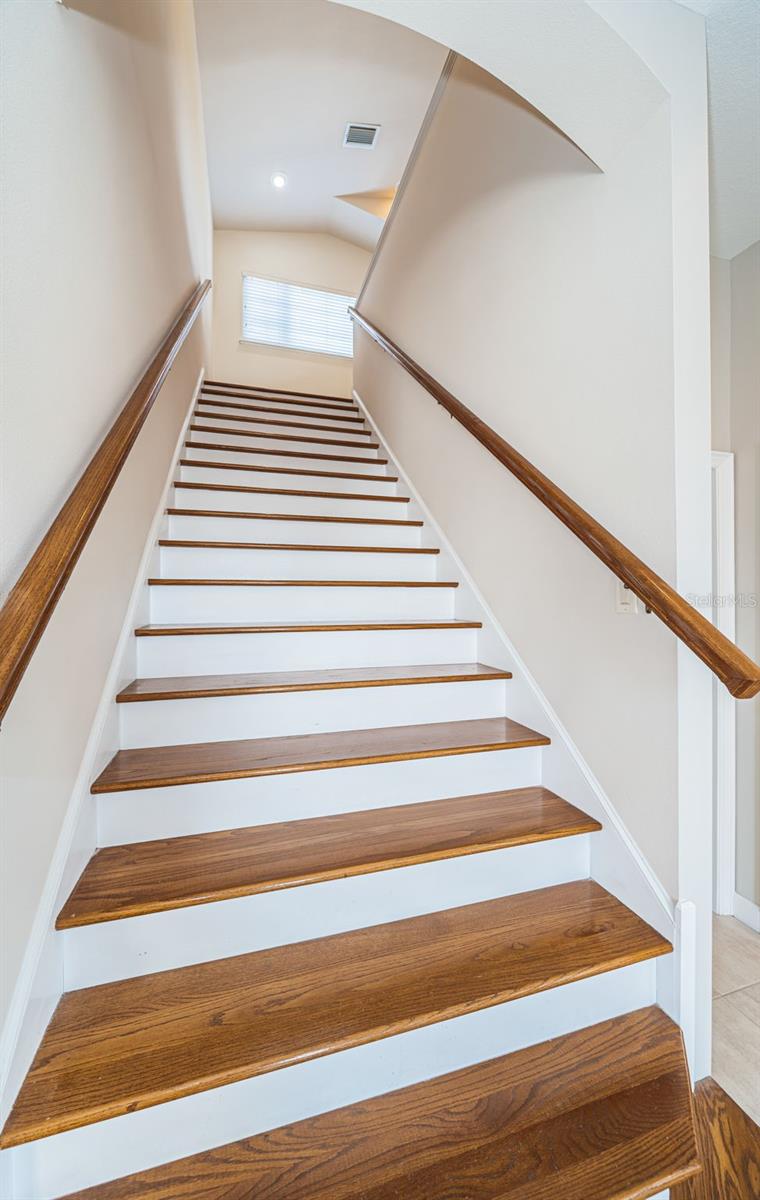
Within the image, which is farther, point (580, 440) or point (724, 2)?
point (580, 440)

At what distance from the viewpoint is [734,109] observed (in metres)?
1.43

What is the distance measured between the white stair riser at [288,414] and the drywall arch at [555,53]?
2351 millimetres

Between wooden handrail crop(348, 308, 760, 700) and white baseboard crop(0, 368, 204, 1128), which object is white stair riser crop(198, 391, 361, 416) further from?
white baseboard crop(0, 368, 204, 1128)

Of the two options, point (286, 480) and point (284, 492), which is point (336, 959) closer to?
point (284, 492)

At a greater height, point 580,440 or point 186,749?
point 580,440

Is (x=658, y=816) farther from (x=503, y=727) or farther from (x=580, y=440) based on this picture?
(x=580, y=440)

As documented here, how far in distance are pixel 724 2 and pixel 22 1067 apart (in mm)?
2513

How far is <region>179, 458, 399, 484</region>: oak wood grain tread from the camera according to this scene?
264cm

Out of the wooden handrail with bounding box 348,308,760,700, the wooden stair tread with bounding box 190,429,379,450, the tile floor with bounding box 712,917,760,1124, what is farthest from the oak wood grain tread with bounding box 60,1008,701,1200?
the wooden stair tread with bounding box 190,429,379,450

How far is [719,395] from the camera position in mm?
2037

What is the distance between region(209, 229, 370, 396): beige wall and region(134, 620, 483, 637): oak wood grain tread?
13.2 ft

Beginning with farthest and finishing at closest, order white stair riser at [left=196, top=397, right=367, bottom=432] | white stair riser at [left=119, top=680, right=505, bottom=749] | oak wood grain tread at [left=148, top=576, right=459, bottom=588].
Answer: white stair riser at [left=196, top=397, right=367, bottom=432], oak wood grain tread at [left=148, top=576, right=459, bottom=588], white stair riser at [left=119, top=680, right=505, bottom=749]

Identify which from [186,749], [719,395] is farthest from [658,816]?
[719,395]

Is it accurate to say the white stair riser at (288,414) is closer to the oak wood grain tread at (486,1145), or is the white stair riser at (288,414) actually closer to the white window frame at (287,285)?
the white window frame at (287,285)
